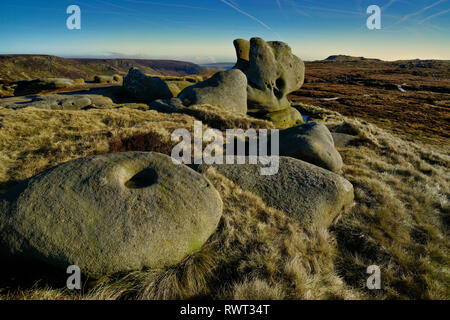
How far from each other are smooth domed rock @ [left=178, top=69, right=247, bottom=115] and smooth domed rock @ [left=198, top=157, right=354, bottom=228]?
1182cm

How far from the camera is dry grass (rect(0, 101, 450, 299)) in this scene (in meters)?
3.38

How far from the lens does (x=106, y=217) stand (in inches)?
142

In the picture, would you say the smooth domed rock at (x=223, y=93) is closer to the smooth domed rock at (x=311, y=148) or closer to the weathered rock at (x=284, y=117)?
the weathered rock at (x=284, y=117)

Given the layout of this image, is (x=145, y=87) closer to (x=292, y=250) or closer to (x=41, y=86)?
(x=41, y=86)

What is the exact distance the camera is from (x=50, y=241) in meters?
3.28

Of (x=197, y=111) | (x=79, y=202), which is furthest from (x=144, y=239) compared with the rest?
(x=197, y=111)

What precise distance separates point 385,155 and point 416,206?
24.4 ft

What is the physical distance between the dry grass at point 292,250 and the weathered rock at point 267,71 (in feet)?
46.0

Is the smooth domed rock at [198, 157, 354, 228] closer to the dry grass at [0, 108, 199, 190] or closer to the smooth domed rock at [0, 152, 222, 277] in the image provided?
the smooth domed rock at [0, 152, 222, 277]

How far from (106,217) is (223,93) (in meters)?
16.0

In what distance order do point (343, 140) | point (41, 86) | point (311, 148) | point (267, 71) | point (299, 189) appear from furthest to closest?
point (41, 86)
point (267, 71)
point (343, 140)
point (311, 148)
point (299, 189)

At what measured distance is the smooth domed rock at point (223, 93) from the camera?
695 inches

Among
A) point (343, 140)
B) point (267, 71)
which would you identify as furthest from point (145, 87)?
point (343, 140)
